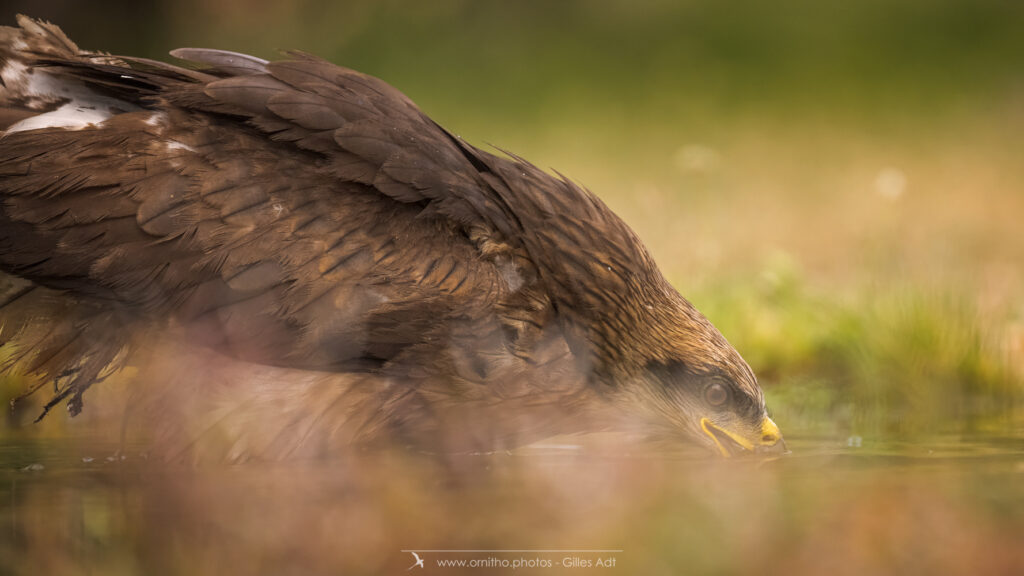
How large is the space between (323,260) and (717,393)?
157 centimetres

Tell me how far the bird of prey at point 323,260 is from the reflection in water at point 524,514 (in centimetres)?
29

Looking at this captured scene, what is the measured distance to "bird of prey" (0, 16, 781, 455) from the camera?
3639 millimetres

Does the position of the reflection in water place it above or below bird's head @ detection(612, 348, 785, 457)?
below

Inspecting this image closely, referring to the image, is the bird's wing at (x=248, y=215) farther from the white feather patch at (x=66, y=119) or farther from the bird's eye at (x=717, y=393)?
the bird's eye at (x=717, y=393)

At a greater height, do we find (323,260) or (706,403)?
(323,260)

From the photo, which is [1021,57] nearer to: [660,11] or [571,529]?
[660,11]

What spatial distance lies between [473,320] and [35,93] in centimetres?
179

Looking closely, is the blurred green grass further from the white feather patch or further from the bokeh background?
the white feather patch

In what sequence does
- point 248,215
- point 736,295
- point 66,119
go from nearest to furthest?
point 248,215
point 66,119
point 736,295

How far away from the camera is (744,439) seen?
13.3 ft

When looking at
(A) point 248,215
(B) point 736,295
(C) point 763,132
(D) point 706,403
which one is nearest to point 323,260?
(A) point 248,215

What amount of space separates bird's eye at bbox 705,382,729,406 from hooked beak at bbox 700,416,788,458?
0.27 feet

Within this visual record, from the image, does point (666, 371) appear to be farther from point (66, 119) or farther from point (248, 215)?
point (66, 119)

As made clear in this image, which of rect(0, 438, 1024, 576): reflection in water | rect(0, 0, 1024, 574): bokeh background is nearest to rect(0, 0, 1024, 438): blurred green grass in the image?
rect(0, 0, 1024, 574): bokeh background
